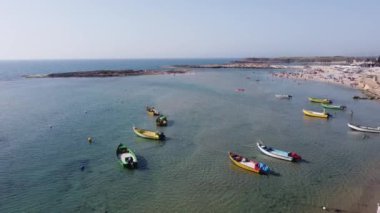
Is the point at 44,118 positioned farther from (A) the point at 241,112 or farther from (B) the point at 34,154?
(A) the point at 241,112

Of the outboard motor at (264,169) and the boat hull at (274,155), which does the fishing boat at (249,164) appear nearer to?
the outboard motor at (264,169)

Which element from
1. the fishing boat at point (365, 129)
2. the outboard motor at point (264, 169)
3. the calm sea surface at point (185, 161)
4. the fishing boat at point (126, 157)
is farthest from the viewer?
the fishing boat at point (365, 129)

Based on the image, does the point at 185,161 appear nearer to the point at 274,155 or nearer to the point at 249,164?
the point at 249,164

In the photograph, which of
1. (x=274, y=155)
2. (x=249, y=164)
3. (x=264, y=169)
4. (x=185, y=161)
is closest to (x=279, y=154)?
(x=274, y=155)

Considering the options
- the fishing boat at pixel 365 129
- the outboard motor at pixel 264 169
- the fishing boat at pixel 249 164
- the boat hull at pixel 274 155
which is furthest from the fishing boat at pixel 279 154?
the fishing boat at pixel 365 129

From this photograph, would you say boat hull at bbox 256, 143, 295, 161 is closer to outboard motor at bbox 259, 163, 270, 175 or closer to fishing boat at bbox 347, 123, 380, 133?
outboard motor at bbox 259, 163, 270, 175

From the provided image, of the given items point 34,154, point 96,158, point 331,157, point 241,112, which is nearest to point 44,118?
point 34,154
